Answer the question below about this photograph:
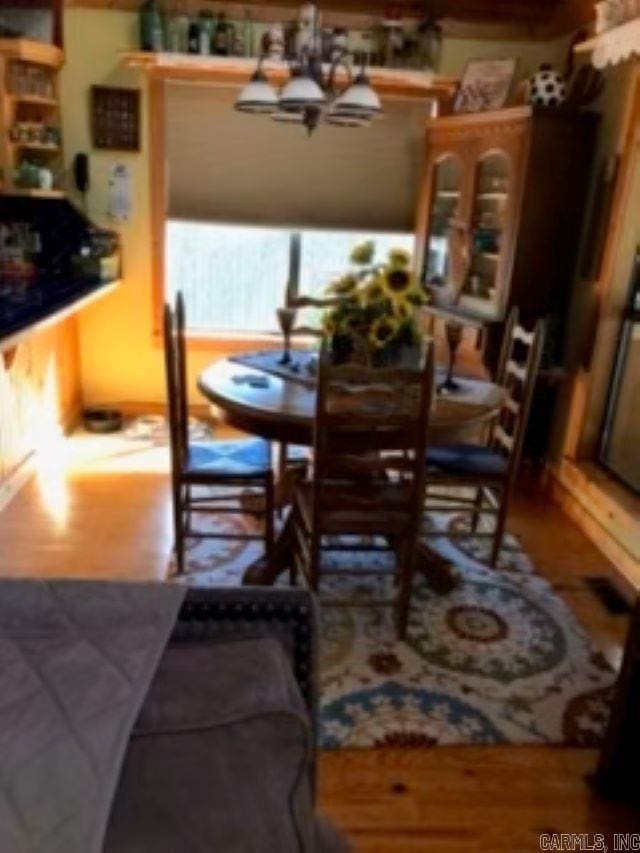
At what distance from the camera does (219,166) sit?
4.25 metres

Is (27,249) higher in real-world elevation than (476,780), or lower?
higher

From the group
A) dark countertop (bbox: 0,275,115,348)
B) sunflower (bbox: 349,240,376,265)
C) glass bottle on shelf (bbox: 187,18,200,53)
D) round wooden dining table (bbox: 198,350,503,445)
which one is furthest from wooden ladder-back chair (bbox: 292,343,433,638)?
glass bottle on shelf (bbox: 187,18,200,53)

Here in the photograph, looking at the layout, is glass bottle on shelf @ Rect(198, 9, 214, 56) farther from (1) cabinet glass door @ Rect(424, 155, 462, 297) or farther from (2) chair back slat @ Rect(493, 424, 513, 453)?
(2) chair back slat @ Rect(493, 424, 513, 453)

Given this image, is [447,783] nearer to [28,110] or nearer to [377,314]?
[377,314]

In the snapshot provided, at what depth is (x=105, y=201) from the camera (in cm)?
422

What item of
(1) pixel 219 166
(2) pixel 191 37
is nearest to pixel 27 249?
(1) pixel 219 166

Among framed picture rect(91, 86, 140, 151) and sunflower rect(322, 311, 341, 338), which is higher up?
framed picture rect(91, 86, 140, 151)

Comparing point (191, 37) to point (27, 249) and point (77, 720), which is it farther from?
point (77, 720)

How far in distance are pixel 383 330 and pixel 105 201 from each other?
8.36 feet

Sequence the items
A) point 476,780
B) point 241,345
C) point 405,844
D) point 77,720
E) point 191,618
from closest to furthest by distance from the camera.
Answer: point 77,720, point 191,618, point 405,844, point 476,780, point 241,345

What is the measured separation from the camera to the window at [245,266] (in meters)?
4.43

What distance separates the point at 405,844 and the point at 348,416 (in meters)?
1.13

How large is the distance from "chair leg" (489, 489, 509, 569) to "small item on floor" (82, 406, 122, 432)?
8.07 ft

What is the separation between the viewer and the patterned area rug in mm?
2008
